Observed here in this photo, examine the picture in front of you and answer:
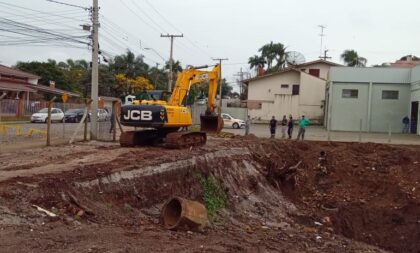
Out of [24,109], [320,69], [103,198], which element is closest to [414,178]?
[103,198]

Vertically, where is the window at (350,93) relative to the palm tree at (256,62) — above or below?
below

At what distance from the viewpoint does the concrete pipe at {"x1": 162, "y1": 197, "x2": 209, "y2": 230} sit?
9352 mm

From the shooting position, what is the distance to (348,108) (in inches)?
1874

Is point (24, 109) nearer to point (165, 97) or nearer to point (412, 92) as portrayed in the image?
point (165, 97)

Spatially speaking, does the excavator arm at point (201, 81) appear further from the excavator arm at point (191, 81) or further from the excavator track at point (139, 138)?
the excavator track at point (139, 138)

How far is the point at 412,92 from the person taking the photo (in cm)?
4597

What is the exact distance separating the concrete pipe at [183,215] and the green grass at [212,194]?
357 cm

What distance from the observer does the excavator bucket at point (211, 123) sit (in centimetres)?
2138

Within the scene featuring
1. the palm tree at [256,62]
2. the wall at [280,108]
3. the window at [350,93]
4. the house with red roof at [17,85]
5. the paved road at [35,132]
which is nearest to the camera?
the paved road at [35,132]

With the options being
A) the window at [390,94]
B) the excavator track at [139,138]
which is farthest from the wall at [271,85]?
the excavator track at [139,138]

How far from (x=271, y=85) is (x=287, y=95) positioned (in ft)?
10.0

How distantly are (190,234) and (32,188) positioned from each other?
339 cm

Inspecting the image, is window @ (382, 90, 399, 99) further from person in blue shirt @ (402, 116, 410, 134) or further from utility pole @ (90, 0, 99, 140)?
utility pole @ (90, 0, 99, 140)

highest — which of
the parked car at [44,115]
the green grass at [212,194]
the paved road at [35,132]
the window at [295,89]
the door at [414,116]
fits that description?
the window at [295,89]
